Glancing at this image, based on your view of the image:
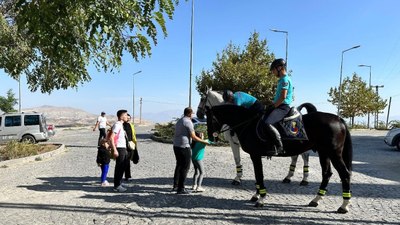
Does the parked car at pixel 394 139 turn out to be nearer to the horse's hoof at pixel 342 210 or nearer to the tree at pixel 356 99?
the horse's hoof at pixel 342 210

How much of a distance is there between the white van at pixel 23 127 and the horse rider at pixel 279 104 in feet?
56.5

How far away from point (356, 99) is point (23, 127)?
1567 inches

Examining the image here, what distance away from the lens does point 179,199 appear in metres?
7.39

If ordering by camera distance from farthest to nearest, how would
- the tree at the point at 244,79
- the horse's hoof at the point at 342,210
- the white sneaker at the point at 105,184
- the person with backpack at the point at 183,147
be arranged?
the tree at the point at 244,79, the white sneaker at the point at 105,184, the person with backpack at the point at 183,147, the horse's hoof at the point at 342,210

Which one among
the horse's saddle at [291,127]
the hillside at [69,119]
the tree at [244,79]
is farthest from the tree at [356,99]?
the horse's saddle at [291,127]

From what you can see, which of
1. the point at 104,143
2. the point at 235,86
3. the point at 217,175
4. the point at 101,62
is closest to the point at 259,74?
the point at 235,86

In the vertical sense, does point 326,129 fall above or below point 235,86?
below

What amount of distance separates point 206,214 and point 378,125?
44.6 meters

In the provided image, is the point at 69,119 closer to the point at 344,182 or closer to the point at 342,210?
the point at 344,182

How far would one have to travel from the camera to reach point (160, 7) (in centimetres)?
594

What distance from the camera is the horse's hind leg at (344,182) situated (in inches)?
252

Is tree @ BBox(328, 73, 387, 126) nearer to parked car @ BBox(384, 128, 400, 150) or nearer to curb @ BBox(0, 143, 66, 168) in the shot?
parked car @ BBox(384, 128, 400, 150)

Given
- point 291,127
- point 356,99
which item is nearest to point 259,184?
point 291,127

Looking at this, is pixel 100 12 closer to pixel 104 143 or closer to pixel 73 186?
pixel 104 143
